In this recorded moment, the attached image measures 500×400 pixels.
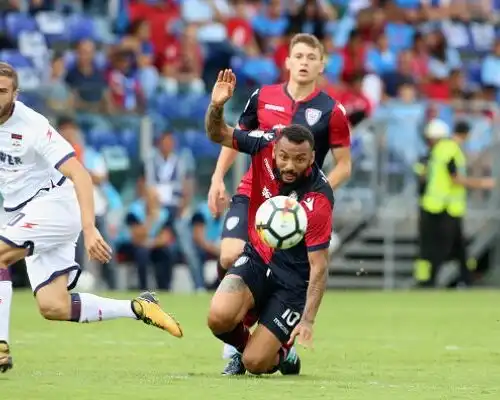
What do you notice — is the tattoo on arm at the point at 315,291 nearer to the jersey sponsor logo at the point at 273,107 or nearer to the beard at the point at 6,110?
the jersey sponsor logo at the point at 273,107

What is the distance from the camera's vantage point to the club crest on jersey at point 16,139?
30.4ft

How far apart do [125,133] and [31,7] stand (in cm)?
277

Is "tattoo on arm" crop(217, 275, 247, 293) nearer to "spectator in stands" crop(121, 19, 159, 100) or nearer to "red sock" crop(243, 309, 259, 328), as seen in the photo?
"red sock" crop(243, 309, 259, 328)

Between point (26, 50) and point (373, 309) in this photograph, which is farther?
point (26, 50)

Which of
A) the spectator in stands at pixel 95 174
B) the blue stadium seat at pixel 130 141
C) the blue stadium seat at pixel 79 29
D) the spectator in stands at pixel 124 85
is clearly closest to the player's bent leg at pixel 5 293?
the spectator in stands at pixel 95 174

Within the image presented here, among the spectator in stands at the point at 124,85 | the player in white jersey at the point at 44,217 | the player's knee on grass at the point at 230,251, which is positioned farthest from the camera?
the spectator in stands at the point at 124,85

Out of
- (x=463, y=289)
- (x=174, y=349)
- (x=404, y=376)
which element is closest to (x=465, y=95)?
(x=463, y=289)

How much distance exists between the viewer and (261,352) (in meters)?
9.20

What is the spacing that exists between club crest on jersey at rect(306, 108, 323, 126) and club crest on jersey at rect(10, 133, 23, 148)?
2.31 meters

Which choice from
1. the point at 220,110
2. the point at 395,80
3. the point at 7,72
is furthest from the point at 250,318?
the point at 395,80

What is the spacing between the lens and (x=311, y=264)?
29.6 feet

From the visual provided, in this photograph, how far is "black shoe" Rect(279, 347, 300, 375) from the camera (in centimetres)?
959

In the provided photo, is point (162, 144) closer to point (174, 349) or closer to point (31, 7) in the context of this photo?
point (31, 7)

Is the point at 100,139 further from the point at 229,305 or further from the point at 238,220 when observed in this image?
the point at 229,305
